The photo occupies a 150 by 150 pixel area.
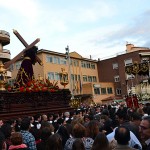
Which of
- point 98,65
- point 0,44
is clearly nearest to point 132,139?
point 0,44

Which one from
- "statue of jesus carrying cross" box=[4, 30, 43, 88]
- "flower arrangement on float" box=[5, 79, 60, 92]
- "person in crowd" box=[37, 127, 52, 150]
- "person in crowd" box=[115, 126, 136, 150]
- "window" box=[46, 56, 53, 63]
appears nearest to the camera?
"person in crowd" box=[115, 126, 136, 150]

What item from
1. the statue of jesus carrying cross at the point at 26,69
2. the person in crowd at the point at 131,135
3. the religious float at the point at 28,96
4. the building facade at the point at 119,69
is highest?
the building facade at the point at 119,69

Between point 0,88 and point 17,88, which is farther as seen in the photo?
point 17,88

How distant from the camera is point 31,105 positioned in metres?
17.9

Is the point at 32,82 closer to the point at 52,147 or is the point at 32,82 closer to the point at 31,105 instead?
the point at 31,105

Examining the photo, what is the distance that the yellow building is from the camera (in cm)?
5447

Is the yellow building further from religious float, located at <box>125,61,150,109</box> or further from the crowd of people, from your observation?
the crowd of people

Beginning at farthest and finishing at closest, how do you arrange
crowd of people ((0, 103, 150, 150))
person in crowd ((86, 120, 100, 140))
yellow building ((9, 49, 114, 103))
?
yellow building ((9, 49, 114, 103))
person in crowd ((86, 120, 100, 140))
crowd of people ((0, 103, 150, 150))

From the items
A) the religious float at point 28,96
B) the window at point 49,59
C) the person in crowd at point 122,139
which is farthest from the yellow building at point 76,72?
the person in crowd at point 122,139

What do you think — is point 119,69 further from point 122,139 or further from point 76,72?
point 122,139

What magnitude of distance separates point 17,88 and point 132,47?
2045 inches

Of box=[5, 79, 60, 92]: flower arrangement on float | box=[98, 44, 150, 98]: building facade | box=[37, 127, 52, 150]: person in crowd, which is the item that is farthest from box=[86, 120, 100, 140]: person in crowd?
box=[98, 44, 150, 98]: building facade

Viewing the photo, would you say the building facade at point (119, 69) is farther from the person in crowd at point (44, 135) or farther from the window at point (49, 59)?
the person in crowd at point (44, 135)

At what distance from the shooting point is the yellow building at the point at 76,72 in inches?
2144
